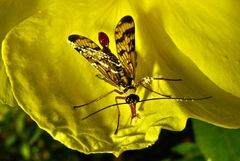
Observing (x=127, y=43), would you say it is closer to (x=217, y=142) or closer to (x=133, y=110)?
(x=133, y=110)

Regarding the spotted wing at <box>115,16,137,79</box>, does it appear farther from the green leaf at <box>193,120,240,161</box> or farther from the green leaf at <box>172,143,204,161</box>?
the green leaf at <box>172,143,204,161</box>

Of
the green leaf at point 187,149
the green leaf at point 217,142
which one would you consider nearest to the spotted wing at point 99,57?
the green leaf at point 217,142

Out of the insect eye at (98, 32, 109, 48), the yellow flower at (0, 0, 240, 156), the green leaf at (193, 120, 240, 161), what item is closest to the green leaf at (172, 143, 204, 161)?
the green leaf at (193, 120, 240, 161)

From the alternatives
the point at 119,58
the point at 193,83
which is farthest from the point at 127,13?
the point at 193,83

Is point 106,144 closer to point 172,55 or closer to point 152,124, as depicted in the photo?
point 152,124

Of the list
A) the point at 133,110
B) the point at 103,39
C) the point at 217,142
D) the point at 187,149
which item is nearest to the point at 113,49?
the point at 103,39

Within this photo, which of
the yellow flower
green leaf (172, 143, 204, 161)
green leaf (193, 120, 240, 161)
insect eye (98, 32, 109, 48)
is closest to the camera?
the yellow flower
